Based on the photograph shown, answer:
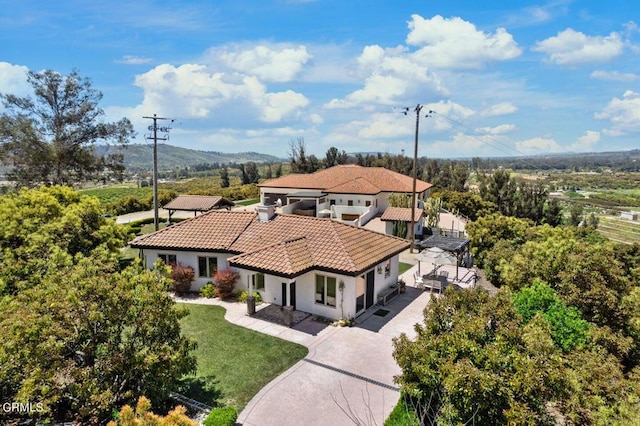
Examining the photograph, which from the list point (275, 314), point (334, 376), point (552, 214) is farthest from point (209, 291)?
point (552, 214)

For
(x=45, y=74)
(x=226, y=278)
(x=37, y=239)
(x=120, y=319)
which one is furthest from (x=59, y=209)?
(x=45, y=74)

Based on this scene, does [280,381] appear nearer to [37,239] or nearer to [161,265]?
[161,265]

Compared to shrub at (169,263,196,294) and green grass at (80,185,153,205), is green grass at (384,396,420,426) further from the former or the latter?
green grass at (80,185,153,205)

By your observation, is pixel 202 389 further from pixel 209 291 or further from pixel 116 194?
pixel 116 194

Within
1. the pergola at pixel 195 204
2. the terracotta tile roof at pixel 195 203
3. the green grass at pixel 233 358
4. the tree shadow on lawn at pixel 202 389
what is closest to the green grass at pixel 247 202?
the pergola at pixel 195 204

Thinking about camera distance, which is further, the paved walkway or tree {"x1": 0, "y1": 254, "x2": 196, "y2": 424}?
the paved walkway

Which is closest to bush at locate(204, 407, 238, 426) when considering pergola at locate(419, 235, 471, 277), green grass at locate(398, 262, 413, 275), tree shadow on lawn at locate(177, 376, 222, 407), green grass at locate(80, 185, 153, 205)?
tree shadow on lawn at locate(177, 376, 222, 407)
